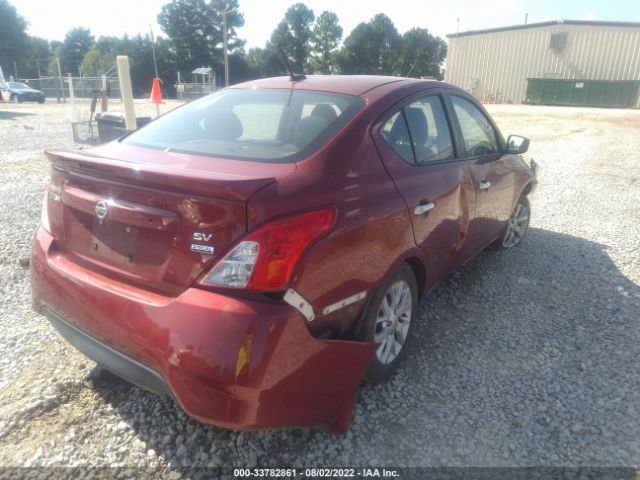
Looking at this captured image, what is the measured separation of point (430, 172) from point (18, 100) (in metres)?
37.1

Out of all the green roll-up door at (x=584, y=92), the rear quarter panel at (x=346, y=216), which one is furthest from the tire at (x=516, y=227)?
the green roll-up door at (x=584, y=92)

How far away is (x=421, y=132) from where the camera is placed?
9.85 ft

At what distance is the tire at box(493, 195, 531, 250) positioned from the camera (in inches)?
183

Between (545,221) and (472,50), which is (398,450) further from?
(472,50)

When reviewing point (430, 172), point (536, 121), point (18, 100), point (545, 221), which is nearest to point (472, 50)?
point (536, 121)

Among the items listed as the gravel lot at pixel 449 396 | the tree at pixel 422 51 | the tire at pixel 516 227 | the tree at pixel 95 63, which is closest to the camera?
the gravel lot at pixel 449 396

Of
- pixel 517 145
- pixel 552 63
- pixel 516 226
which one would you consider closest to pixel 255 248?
pixel 517 145

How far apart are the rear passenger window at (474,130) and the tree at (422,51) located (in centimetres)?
7011

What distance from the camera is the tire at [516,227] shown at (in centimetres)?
466

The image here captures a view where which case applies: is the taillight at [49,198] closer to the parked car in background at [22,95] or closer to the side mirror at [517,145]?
the side mirror at [517,145]

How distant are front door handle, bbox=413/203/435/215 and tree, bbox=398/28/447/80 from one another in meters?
71.6

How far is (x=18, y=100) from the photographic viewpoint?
105ft

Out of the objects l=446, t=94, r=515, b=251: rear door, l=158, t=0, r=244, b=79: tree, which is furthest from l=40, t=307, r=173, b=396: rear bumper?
l=158, t=0, r=244, b=79: tree

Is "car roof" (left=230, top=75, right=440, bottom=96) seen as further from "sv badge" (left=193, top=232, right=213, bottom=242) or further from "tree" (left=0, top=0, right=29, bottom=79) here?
"tree" (left=0, top=0, right=29, bottom=79)
